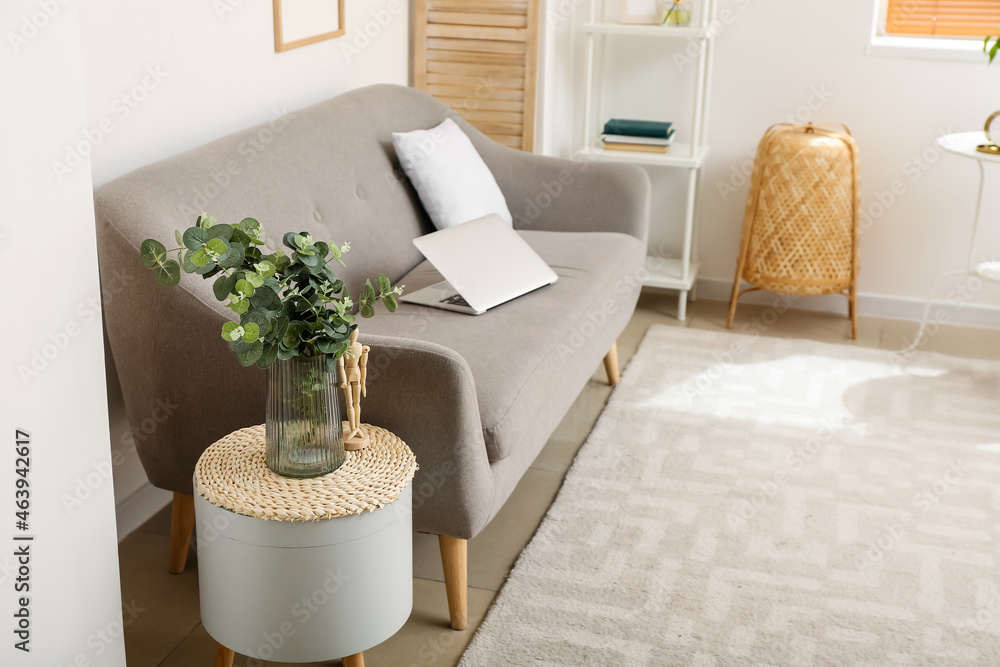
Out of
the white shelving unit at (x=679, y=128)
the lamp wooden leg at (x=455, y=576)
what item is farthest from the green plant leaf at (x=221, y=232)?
the white shelving unit at (x=679, y=128)

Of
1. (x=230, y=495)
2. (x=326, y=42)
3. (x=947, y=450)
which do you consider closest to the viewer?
(x=230, y=495)

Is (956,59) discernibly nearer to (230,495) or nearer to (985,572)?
(985,572)

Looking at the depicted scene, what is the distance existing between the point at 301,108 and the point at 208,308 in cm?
116

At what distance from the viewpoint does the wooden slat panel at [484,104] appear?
3613mm

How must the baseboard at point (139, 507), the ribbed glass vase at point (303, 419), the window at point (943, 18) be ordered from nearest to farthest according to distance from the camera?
the ribbed glass vase at point (303, 419), the baseboard at point (139, 507), the window at point (943, 18)

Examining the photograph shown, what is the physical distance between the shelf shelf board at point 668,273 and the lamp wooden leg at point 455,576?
6.35 feet

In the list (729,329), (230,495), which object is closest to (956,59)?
(729,329)

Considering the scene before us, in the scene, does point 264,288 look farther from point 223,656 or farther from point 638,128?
point 638,128

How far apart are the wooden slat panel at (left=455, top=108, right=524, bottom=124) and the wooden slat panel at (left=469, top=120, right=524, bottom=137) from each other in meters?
0.01

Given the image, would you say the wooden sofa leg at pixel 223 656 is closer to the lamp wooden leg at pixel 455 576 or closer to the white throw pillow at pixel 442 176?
the lamp wooden leg at pixel 455 576

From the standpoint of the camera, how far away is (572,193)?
319 cm

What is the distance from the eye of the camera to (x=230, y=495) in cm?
161

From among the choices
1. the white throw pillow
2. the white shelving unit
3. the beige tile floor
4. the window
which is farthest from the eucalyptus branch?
the window

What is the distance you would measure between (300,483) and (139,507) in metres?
0.88
